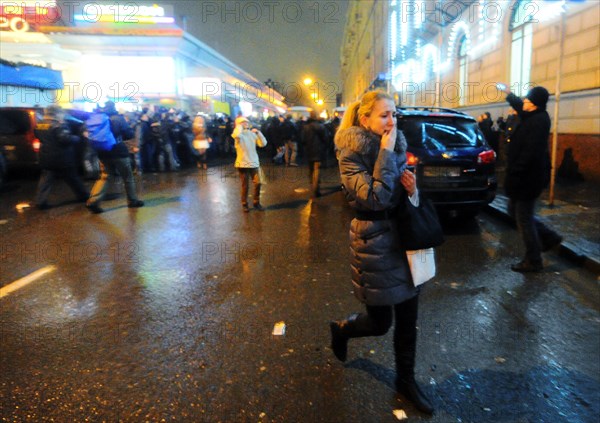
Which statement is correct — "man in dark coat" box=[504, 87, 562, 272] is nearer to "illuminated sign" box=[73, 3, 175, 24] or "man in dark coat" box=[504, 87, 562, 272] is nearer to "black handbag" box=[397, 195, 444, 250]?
"black handbag" box=[397, 195, 444, 250]

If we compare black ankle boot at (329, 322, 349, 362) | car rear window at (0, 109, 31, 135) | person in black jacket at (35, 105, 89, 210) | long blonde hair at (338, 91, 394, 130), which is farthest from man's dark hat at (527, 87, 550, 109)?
car rear window at (0, 109, 31, 135)

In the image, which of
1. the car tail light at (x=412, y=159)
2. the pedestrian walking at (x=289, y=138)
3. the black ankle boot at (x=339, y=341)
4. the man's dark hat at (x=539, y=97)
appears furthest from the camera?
the pedestrian walking at (x=289, y=138)

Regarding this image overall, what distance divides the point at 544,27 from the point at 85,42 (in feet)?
88.6

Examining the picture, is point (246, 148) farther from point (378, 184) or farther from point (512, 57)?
point (512, 57)

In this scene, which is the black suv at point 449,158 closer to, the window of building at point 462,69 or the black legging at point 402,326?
the black legging at point 402,326

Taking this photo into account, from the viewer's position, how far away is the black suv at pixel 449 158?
22.4ft

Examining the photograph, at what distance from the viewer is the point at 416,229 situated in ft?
8.37

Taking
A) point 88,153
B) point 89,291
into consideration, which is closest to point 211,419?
point 89,291

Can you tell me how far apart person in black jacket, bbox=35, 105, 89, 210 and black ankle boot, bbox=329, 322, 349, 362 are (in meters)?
7.77

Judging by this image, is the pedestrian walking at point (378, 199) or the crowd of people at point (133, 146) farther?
the crowd of people at point (133, 146)

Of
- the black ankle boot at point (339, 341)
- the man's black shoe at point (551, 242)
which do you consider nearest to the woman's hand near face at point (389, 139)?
the black ankle boot at point (339, 341)

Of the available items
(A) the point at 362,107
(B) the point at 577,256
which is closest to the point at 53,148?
(A) the point at 362,107

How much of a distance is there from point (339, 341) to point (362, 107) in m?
1.60

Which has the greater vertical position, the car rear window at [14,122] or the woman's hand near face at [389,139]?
the car rear window at [14,122]
